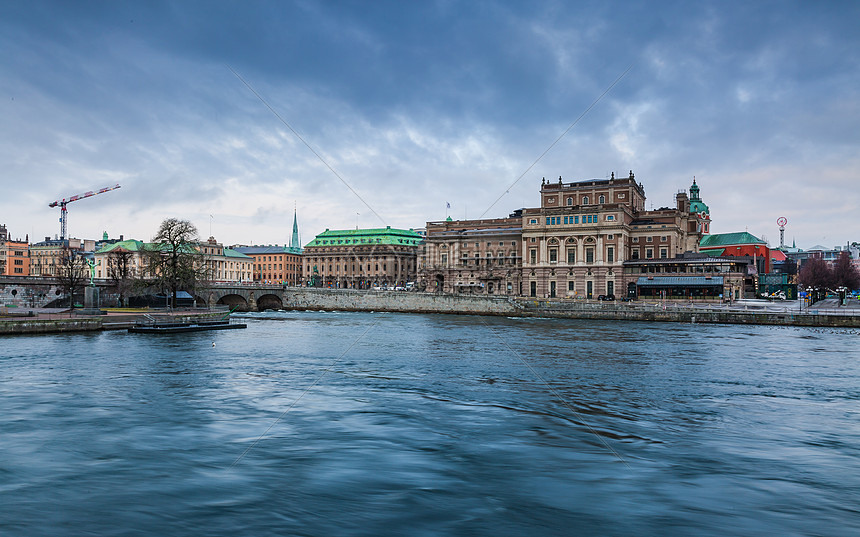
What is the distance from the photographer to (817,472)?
53.5 feet

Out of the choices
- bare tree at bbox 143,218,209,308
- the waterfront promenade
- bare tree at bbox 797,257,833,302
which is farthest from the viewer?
bare tree at bbox 797,257,833,302

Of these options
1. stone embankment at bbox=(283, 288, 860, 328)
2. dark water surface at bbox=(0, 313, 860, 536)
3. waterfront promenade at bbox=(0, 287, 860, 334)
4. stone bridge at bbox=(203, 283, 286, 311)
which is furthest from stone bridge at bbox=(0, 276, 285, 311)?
dark water surface at bbox=(0, 313, 860, 536)

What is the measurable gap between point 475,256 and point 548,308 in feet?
132

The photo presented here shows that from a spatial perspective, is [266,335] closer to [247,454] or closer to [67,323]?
[67,323]

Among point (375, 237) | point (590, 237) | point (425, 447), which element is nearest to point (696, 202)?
point (590, 237)

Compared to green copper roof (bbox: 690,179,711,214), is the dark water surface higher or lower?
lower

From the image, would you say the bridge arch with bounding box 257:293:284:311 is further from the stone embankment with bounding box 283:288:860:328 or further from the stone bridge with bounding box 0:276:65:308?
the stone bridge with bounding box 0:276:65:308

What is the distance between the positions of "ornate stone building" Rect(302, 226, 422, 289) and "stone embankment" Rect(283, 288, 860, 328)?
2350 inches

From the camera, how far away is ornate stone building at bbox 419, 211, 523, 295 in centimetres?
12588

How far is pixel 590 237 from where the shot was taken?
114250 mm

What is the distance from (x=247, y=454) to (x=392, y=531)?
22.3 ft

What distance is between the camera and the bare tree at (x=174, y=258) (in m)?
75.9

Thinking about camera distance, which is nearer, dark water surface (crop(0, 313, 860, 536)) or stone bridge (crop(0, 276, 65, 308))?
dark water surface (crop(0, 313, 860, 536))

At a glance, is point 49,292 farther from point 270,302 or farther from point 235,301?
point 270,302
